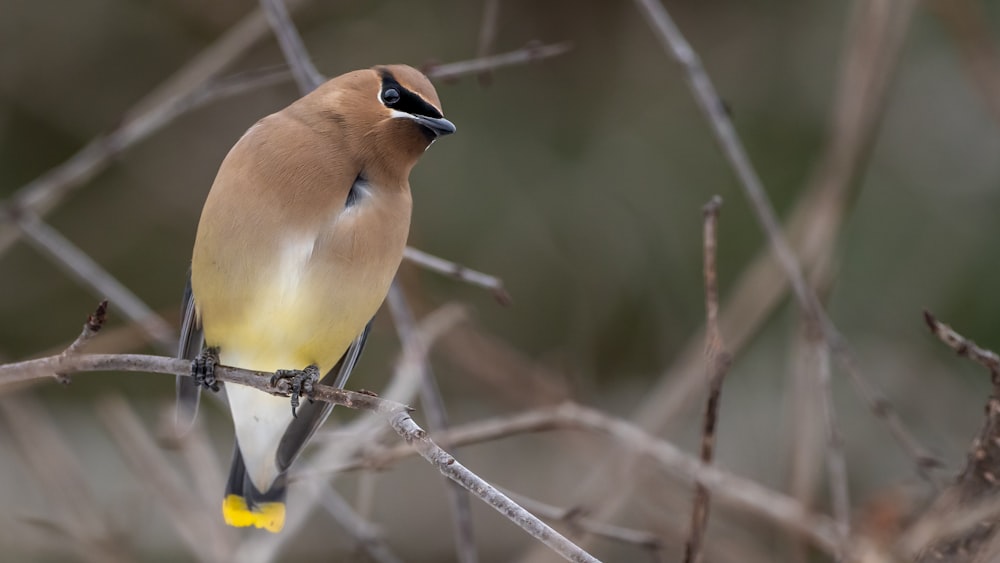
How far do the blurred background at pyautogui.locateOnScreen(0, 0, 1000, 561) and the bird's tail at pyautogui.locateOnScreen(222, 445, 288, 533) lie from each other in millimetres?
1915

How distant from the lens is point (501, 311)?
272 inches

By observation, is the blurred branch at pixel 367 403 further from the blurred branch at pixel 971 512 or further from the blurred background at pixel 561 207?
the blurred background at pixel 561 207

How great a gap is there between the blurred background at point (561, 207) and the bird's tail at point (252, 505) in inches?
75.4

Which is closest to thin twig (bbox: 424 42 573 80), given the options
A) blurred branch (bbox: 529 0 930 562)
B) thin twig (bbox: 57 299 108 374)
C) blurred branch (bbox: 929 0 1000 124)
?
blurred branch (bbox: 529 0 930 562)

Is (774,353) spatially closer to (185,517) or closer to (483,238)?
(483,238)

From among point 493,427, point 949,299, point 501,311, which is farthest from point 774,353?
point 493,427

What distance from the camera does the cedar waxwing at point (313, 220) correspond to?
313cm

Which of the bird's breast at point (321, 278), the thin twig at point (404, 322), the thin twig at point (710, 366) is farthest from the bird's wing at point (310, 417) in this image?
the thin twig at point (710, 366)

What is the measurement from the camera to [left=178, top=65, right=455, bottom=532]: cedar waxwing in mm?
3129

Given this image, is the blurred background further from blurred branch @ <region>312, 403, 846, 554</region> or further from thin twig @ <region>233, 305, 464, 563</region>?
blurred branch @ <region>312, 403, 846, 554</region>

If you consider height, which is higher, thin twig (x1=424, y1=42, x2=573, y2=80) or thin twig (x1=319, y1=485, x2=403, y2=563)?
thin twig (x1=424, y1=42, x2=573, y2=80)

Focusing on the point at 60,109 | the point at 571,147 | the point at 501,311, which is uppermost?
the point at 60,109

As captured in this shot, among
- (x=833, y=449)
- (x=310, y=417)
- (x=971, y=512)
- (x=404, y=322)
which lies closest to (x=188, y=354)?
(x=310, y=417)

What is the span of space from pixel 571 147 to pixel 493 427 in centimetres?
381
